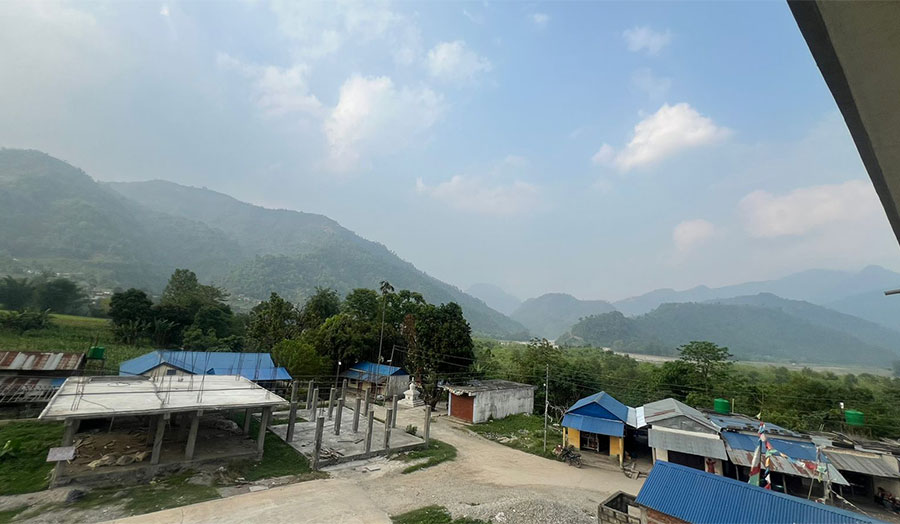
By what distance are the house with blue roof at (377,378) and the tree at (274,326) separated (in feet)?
27.7

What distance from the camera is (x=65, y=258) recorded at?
96.9m

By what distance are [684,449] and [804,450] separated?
4637 mm

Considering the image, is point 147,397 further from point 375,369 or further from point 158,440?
point 375,369

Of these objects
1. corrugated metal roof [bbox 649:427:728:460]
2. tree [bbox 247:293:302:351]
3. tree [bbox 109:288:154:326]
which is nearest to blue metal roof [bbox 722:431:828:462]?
corrugated metal roof [bbox 649:427:728:460]

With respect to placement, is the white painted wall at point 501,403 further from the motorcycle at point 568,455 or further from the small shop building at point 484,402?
the motorcycle at point 568,455

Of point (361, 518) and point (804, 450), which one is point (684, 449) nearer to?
point (804, 450)

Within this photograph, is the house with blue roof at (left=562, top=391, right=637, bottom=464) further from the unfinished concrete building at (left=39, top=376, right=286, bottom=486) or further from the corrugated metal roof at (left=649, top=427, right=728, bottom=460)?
the unfinished concrete building at (left=39, top=376, right=286, bottom=486)

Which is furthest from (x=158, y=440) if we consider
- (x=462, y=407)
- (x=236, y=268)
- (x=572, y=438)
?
(x=236, y=268)

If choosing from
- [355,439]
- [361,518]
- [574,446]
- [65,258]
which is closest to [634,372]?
[574,446]

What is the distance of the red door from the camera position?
24.6 m

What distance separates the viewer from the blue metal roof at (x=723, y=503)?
829 cm

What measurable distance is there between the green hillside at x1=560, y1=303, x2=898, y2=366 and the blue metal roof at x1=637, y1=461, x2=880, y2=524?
383 feet

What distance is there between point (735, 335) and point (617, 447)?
17718 cm

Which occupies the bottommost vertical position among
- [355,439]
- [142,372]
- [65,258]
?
[355,439]
